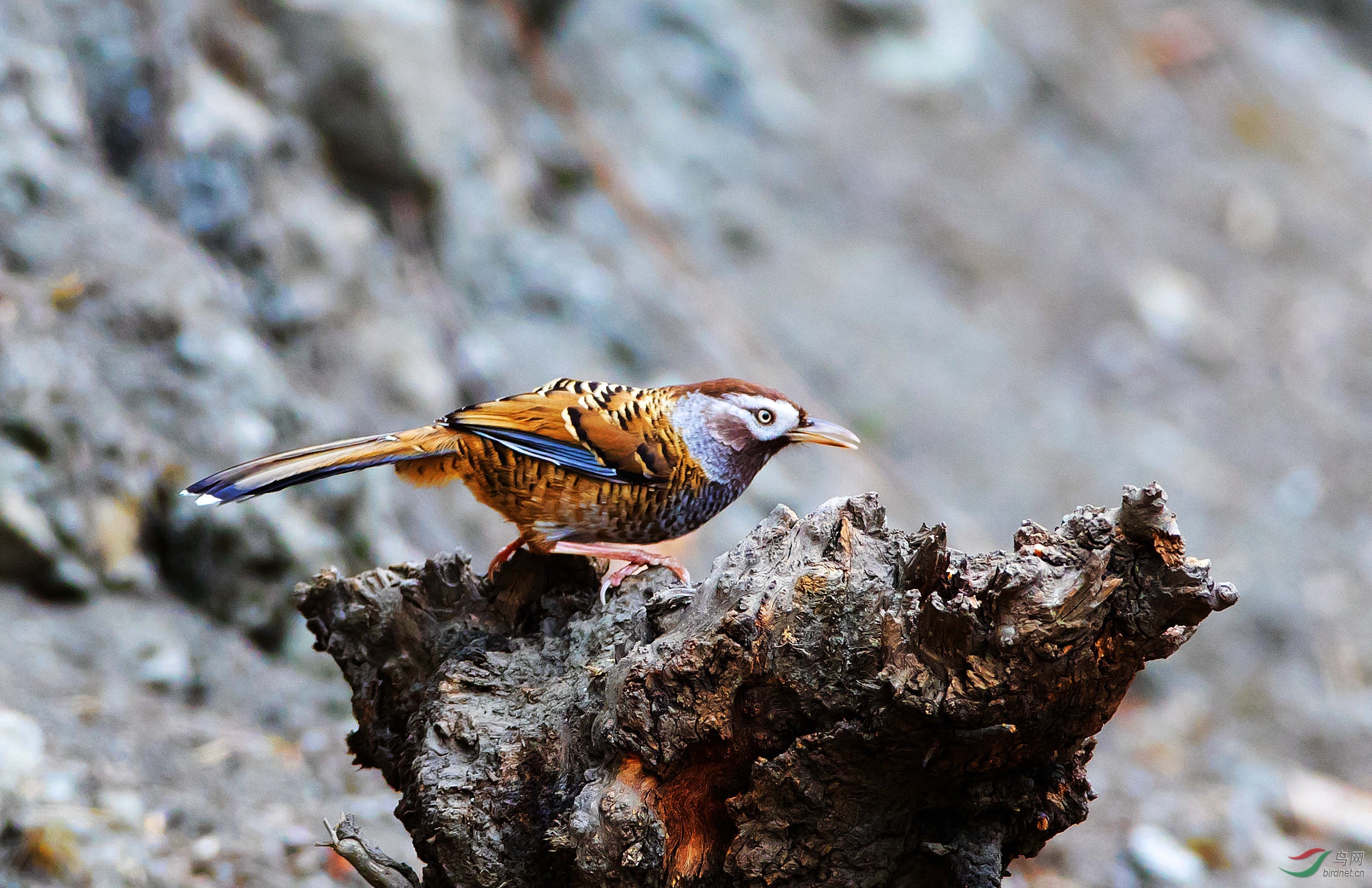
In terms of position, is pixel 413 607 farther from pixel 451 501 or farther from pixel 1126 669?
pixel 451 501

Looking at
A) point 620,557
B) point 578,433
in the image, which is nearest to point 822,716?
point 620,557

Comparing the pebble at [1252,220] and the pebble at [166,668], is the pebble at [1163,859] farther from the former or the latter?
the pebble at [1252,220]

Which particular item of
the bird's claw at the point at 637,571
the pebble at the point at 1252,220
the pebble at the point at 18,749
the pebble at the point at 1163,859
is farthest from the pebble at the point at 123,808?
the pebble at the point at 1252,220

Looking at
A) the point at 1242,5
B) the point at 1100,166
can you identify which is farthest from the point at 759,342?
the point at 1242,5

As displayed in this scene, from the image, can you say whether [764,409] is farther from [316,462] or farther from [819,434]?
[316,462]

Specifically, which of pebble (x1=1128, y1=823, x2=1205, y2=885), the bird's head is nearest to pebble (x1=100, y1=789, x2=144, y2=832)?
the bird's head
